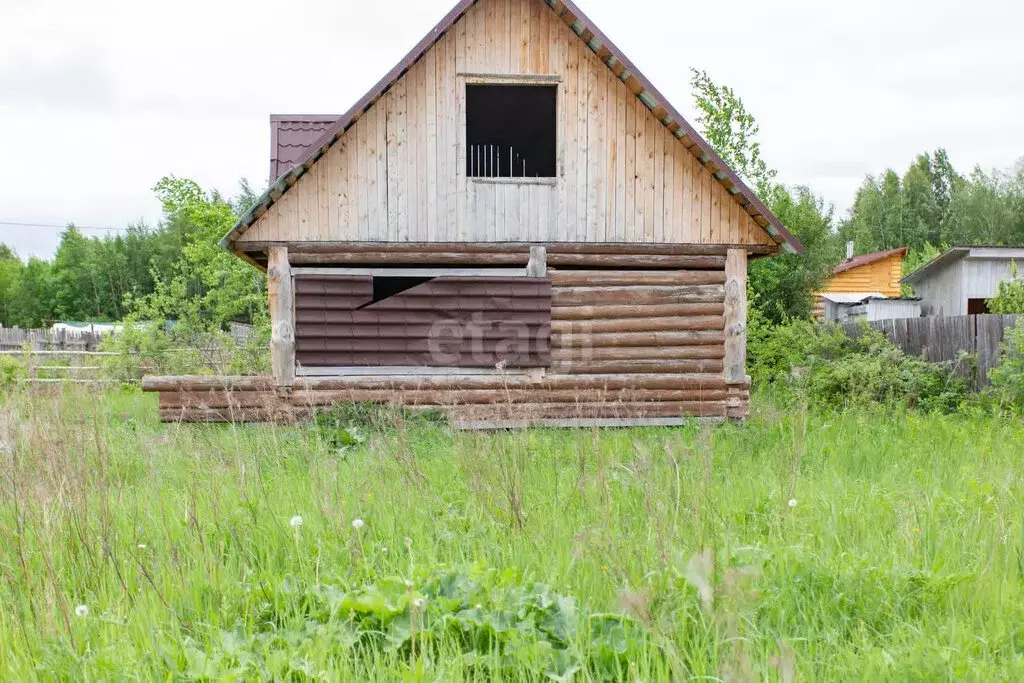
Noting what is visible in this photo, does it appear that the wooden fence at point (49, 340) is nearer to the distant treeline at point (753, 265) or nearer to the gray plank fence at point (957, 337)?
the distant treeline at point (753, 265)

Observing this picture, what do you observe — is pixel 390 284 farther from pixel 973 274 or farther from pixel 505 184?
pixel 973 274

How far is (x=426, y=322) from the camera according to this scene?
10.9 metres

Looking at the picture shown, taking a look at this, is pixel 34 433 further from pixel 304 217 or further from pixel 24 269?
pixel 24 269

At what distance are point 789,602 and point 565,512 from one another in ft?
4.84

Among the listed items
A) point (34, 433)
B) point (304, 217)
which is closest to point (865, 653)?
point (34, 433)

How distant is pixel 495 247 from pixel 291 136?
3.85m

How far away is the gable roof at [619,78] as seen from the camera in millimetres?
9883

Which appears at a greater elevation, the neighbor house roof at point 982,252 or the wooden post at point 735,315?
the neighbor house roof at point 982,252

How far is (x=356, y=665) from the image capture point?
2.79 meters

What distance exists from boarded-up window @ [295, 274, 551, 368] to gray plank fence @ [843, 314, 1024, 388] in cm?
678

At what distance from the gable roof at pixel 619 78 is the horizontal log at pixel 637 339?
1.75m

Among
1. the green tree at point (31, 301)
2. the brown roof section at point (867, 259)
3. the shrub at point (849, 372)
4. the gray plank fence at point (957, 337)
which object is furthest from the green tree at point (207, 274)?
the green tree at point (31, 301)

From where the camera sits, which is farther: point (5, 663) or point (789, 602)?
point (789, 602)

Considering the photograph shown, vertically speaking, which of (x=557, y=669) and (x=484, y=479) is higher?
(x=484, y=479)
